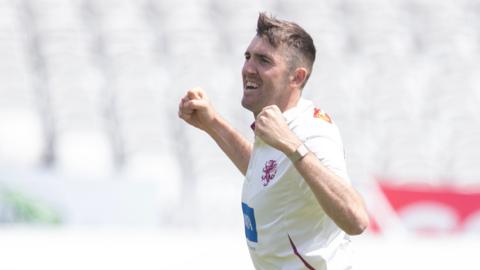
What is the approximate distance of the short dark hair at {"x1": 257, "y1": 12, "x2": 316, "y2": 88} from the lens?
140 inches

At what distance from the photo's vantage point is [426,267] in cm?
662

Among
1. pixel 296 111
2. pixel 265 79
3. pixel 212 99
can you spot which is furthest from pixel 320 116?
pixel 212 99

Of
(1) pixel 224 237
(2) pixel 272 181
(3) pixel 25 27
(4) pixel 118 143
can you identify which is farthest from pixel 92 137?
(2) pixel 272 181

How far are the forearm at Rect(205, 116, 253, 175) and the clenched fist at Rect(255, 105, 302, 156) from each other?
0.90 metres

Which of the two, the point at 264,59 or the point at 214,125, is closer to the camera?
the point at 264,59

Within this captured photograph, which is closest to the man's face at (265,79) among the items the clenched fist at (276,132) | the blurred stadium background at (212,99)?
the clenched fist at (276,132)

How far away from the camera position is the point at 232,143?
4184 millimetres

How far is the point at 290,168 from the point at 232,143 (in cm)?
81

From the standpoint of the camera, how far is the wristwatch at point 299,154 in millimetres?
3135

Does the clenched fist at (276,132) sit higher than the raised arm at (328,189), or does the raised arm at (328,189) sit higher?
the clenched fist at (276,132)

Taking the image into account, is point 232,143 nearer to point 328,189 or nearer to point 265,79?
point 265,79

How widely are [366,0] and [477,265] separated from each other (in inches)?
272

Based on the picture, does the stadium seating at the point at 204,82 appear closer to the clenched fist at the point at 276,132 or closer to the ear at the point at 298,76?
the ear at the point at 298,76

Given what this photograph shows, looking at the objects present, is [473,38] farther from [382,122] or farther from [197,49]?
[197,49]
